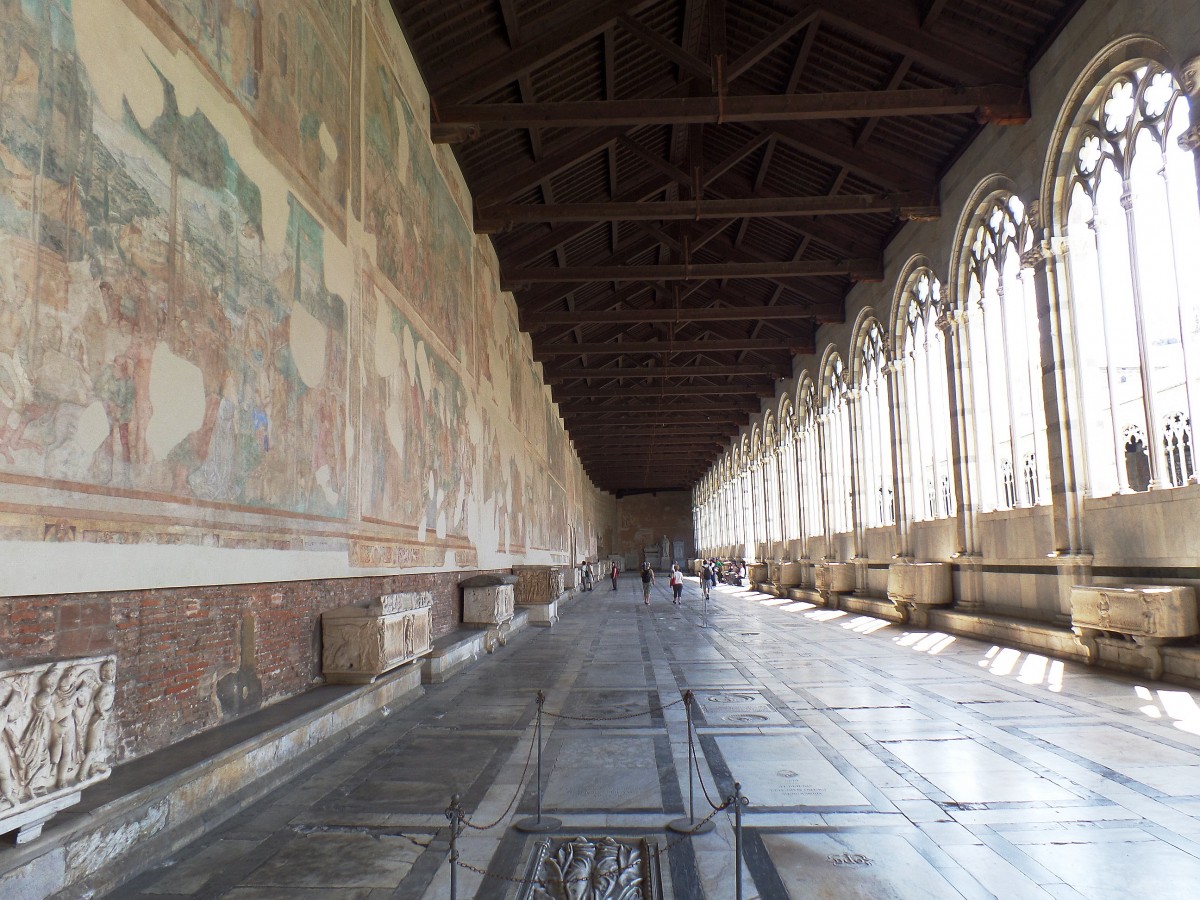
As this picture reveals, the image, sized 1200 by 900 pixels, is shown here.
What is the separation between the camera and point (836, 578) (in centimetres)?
2467

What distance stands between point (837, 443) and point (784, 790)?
863 inches

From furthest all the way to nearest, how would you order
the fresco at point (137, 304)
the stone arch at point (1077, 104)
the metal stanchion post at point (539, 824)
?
the stone arch at point (1077, 104) → the metal stanchion post at point (539, 824) → the fresco at point (137, 304)

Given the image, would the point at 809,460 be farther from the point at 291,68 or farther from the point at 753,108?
the point at 291,68

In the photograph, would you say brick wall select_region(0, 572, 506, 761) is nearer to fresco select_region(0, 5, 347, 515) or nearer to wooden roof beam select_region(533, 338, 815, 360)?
fresco select_region(0, 5, 347, 515)

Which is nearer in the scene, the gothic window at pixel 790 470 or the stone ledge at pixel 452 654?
the stone ledge at pixel 452 654

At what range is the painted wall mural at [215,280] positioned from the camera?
14.3 feet

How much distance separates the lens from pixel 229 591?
632 centimetres

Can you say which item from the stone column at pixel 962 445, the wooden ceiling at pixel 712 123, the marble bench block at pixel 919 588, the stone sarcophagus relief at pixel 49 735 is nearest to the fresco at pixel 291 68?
the wooden ceiling at pixel 712 123

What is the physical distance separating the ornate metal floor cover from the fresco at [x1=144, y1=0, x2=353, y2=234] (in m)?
6.22

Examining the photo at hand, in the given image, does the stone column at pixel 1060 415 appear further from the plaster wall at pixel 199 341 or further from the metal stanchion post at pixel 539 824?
the metal stanchion post at pixel 539 824

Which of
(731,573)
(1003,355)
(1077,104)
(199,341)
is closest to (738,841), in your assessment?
(199,341)

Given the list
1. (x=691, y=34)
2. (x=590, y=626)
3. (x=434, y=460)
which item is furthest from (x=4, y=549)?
(x=590, y=626)

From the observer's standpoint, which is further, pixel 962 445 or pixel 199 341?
pixel 962 445

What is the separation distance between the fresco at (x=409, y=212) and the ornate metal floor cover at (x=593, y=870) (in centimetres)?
780
